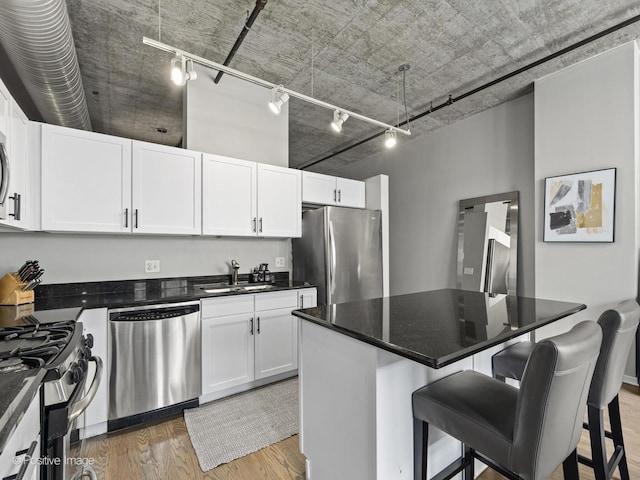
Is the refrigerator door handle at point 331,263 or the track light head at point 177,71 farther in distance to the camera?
the refrigerator door handle at point 331,263

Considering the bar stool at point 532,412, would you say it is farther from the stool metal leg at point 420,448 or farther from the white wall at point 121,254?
the white wall at point 121,254

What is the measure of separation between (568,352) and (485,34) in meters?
2.72

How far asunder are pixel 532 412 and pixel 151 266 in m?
2.98

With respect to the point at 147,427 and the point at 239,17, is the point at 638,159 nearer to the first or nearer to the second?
the point at 239,17

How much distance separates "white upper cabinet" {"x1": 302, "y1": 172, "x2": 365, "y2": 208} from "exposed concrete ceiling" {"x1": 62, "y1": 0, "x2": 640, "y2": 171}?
3.12ft

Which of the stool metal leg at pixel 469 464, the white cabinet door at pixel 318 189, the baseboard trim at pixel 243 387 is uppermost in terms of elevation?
the white cabinet door at pixel 318 189

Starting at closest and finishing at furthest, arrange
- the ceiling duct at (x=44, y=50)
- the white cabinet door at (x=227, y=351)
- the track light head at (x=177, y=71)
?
1. the ceiling duct at (x=44, y=50)
2. the track light head at (x=177, y=71)
3. the white cabinet door at (x=227, y=351)

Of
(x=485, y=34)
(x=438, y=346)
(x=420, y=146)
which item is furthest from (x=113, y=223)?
(x=420, y=146)

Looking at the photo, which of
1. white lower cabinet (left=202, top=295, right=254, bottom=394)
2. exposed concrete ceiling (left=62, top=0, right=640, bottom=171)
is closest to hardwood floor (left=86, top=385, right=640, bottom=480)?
white lower cabinet (left=202, top=295, right=254, bottom=394)

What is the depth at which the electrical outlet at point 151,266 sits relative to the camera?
284 centimetres

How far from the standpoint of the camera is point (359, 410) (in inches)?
50.5

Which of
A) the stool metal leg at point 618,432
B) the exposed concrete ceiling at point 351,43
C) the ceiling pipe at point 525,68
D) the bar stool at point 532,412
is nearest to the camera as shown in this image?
the bar stool at point 532,412

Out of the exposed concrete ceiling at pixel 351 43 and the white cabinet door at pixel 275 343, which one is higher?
the exposed concrete ceiling at pixel 351 43

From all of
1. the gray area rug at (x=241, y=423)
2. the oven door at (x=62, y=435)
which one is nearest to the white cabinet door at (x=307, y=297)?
the gray area rug at (x=241, y=423)
